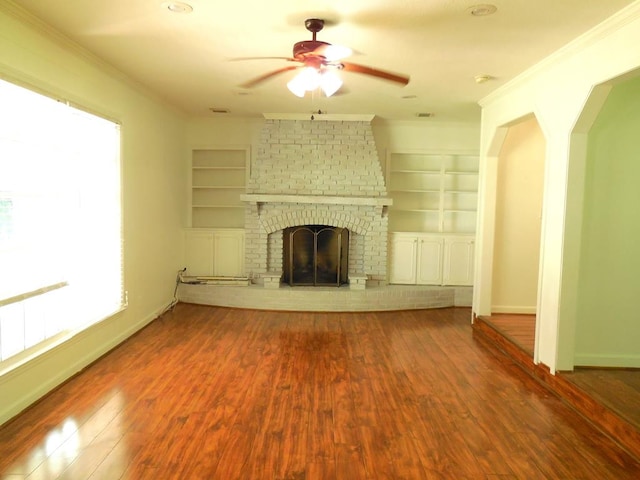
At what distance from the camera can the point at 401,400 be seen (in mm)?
3389

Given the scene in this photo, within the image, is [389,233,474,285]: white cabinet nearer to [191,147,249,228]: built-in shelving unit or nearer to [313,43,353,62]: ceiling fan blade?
[191,147,249,228]: built-in shelving unit

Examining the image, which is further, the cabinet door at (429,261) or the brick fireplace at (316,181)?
the cabinet door at (429,261)

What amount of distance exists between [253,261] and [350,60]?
11.7 ft

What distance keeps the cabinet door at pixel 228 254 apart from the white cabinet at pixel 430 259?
2228 mm

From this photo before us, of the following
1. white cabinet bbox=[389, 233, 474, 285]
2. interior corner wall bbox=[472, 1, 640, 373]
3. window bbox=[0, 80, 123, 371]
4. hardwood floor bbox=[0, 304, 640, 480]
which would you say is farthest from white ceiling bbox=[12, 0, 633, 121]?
hardwood floor bbox=[0, 304, 640, 480]

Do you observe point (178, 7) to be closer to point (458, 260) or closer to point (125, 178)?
point (125, 178)

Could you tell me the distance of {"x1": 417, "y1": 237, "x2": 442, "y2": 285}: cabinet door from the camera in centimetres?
669

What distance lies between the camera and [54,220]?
344 centimetres

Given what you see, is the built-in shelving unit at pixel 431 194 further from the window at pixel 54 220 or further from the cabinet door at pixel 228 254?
the window at pixel 54 220

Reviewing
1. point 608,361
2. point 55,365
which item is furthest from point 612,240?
point 55,365

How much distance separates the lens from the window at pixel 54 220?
9.72 feet

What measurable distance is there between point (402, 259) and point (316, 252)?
50.1 inches

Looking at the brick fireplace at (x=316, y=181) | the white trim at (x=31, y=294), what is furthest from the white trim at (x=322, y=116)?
the white trim at (x=31, y=294)

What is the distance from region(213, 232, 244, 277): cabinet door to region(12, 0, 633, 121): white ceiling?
2.48m
